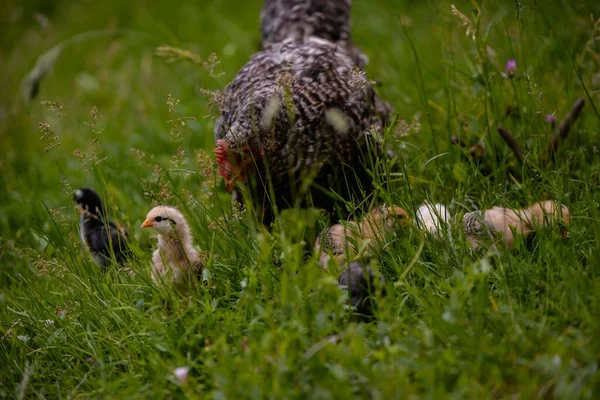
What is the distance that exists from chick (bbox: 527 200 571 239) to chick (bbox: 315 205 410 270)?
24.7 inches

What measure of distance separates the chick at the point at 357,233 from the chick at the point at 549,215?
627mm

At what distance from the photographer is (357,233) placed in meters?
2.72

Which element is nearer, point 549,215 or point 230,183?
point 549,215

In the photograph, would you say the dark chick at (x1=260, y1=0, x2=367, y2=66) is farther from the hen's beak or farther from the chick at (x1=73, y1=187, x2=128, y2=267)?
the chick at (x1=73, y1=187, x2=128, y2=267)

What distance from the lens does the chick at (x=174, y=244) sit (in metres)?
2.95

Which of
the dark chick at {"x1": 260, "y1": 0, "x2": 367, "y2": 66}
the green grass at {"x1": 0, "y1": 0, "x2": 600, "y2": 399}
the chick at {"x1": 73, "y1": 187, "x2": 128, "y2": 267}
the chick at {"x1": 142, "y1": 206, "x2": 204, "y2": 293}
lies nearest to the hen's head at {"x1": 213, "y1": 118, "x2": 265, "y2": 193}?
the green grass at {"x1": 0, "y1": 0, "x2": 600, "y2": 399}

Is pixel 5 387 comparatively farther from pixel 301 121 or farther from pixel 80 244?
pixel 301 121

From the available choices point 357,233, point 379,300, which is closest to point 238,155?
point 357,233

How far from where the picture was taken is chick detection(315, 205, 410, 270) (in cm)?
274

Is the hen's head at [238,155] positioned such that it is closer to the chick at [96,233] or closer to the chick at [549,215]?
the chick at [96,233]

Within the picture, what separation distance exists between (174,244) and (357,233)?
107 centimetres

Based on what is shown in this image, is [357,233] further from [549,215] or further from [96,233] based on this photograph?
[96,233]

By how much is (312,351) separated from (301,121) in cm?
148

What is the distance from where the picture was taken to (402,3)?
22.0 feet
